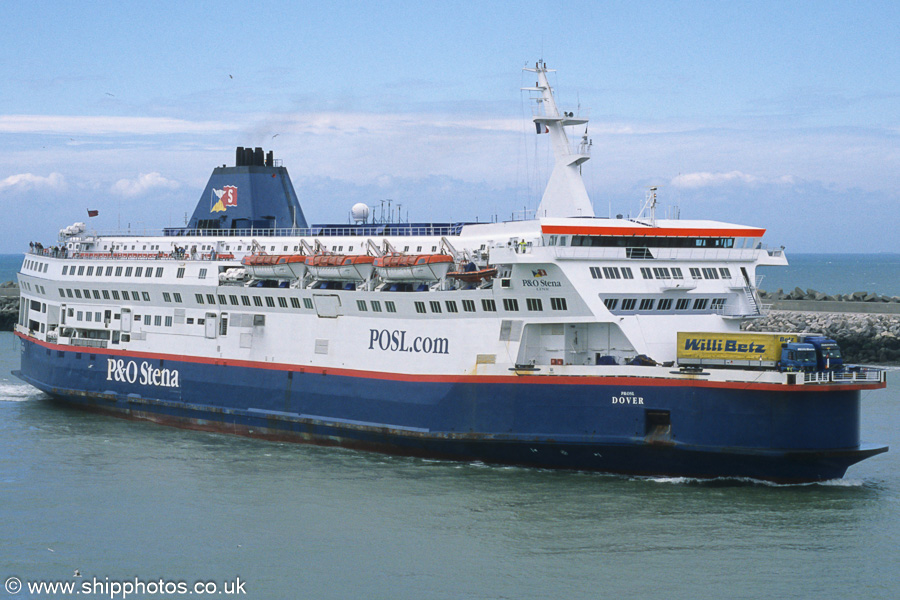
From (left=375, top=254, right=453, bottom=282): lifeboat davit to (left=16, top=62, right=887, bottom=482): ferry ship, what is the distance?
0.06m

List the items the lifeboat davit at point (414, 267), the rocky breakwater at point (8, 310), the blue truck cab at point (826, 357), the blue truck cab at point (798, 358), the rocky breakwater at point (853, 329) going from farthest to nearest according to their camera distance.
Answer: the rocky breakwater at point (8, 310) → the rocky breakwater at point (853, 329) → the lifeboat davit at point (414, 267) → the blue truck cab at point (826, 357) → the blue truck cab at point (798, 358)

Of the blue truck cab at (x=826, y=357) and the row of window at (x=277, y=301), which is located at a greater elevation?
the row of window at (x=277, y=301)

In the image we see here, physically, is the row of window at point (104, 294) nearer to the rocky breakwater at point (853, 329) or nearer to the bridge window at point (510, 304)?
the bridge window at point (510, 304)

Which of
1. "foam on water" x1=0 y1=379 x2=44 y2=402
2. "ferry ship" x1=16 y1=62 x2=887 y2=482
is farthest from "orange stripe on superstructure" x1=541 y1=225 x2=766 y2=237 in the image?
"foam on water" x1=0 y1=379 x2=44 y2=402

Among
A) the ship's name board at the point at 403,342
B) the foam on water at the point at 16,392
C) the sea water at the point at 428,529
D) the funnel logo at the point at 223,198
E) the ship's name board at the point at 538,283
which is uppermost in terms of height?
the funnel logo at the point at 223,198

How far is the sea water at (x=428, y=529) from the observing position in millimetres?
18734

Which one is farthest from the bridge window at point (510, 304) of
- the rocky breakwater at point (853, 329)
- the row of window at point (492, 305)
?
the rocky breakwater at point (853, 329)

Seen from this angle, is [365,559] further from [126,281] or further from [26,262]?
[26,262]

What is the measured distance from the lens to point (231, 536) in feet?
69.6

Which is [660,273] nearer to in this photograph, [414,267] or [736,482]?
[736,482]

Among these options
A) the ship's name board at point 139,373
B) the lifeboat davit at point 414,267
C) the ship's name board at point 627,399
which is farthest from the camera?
the ship's name board at point 139,373

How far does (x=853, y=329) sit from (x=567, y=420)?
32.7m

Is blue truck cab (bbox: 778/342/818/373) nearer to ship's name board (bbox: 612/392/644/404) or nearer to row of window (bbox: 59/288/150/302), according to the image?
ship's name board (bbox: 612/392/644/404)

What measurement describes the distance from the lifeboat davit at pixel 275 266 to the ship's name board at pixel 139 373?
4.39 m
